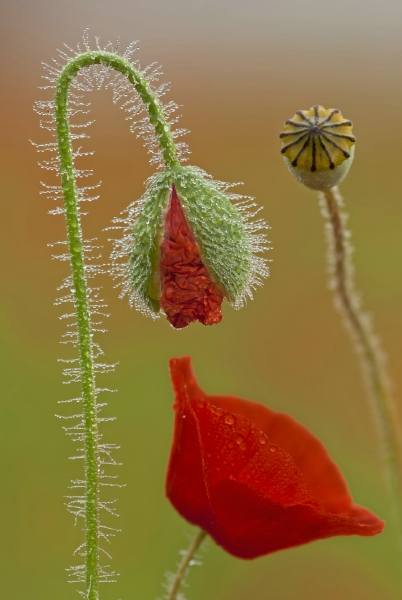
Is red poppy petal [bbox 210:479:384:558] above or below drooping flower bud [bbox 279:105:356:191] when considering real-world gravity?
below

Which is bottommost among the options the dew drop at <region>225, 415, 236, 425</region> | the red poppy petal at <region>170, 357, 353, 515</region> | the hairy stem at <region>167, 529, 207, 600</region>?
the hairy stem at <region>167, 529, 207, 600</region>

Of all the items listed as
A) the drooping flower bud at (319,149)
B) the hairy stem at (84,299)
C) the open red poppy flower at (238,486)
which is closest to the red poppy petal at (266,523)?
the open red poppy flower at (238,486)

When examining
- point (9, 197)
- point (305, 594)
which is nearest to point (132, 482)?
point (305, 594)

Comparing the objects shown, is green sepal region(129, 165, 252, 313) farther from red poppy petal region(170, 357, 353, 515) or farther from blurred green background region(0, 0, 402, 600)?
Result: blurred green background region(0, 0, 402, 600)

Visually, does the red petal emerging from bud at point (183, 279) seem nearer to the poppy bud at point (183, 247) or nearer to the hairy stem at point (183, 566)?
the poppy bud at point (183, 247)

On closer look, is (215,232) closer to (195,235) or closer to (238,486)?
(195,235)

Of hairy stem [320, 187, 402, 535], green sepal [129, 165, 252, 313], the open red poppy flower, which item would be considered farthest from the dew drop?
hairy stem [320, 187, 402, 535]

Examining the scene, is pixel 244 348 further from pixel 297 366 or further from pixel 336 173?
pixel 336 173

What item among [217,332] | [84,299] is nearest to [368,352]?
[84,299]
